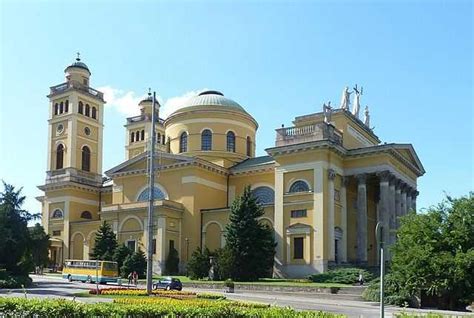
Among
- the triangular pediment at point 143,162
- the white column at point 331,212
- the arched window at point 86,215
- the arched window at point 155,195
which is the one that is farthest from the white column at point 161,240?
the arched window at point 86,215

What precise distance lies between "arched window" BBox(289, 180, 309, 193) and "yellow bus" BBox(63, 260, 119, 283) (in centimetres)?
1661

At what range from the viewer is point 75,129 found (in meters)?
74.7

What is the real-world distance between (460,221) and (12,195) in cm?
3172

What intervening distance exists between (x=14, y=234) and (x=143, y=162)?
70.8 ft

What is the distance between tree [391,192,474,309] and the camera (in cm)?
2836

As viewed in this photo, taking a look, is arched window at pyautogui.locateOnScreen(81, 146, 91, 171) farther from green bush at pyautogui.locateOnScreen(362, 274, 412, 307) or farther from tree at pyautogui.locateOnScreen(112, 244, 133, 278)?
green bush at pyautogui.locateOnScreen(362, 274, 412, 307)

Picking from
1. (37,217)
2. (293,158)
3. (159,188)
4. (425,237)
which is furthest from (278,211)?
(425,237)

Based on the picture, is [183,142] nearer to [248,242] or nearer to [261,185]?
[261,185]

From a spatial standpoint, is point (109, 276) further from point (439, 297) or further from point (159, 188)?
point (439, 297)

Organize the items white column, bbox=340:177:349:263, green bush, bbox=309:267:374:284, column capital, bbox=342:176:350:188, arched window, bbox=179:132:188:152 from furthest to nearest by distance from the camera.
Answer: arched window, bbox=179:132:188:152
column capital, bbox=342:176:350:188
white column, bbox=340:177:349:263
green bush, bbox=309:267:374:284

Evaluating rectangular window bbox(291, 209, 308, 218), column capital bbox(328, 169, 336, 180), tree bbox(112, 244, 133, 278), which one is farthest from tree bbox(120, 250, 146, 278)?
column capital bbox(328, 169, 336, 180)

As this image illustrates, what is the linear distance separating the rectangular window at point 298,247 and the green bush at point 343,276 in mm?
4094

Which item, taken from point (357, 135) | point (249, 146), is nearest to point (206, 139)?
point (249, 146)

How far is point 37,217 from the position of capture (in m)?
45.9
